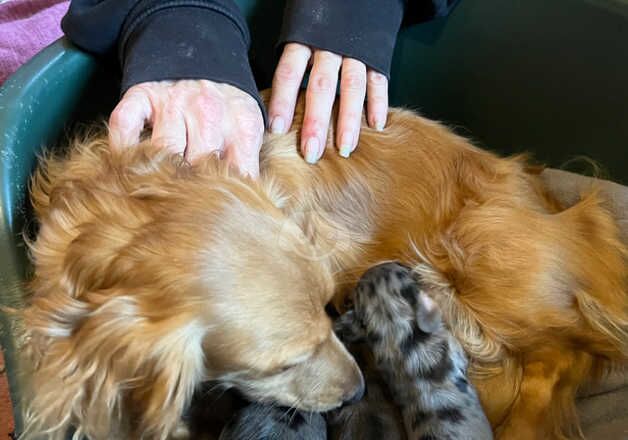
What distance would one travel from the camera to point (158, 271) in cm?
93

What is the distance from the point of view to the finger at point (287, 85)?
1.34 m

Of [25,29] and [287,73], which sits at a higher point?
[287,73]

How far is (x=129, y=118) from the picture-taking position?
1.17 metres

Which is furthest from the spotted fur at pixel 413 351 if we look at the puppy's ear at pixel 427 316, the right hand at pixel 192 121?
the right hand at pixel 192 121

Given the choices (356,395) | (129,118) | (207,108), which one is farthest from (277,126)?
(356,395)

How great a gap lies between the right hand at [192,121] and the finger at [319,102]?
11cm

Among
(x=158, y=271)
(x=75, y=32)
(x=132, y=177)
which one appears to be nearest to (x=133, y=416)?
(x=158, y=271)

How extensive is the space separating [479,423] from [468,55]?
2.74 feet

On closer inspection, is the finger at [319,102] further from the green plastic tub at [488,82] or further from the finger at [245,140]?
the green plastic tub at [488,82]

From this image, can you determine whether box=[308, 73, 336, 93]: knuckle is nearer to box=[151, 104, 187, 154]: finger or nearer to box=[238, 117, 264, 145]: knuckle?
box=[238, 117, 264, 145]: knuckle

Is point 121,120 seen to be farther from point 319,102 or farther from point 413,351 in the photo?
point 413,351

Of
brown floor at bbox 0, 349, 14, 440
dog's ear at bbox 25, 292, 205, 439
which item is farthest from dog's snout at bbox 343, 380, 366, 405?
brown floor at bbox 0, 349, 14, 440

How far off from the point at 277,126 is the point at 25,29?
1190 mm

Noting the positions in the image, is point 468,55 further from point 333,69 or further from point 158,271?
point 158,271
